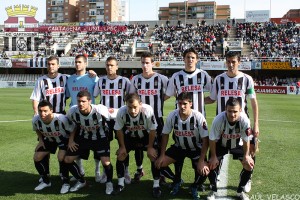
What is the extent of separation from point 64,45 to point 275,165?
4358 cm

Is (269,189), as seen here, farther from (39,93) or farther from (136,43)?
(136,43)

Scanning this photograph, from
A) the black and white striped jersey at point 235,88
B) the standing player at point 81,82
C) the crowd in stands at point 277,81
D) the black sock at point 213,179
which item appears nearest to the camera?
the black sock at point 213,179

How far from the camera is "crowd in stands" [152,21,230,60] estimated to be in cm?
4147

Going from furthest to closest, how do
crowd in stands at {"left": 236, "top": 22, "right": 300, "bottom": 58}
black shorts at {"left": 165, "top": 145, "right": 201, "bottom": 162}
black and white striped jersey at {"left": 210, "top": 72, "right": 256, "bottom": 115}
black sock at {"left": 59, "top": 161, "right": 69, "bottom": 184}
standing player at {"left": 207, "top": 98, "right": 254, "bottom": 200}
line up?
crowd in stands at {"left": 236, "top": 22, "right": 300, "bottom": 58} → black and white striped jersey at {"left": 210, "top": 72, "right": 256, "bottom": 115} → black sock at {"left": 59, "top": 161, "right": 69, "bottom": 184} → black shorts at {"left": 165, "top": 145, "right": 201, "bottom": 162} → standing player at {"left": 207, "top": 98, "right": 254, "bottom": 200}

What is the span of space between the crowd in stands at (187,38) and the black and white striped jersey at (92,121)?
34.3 metres

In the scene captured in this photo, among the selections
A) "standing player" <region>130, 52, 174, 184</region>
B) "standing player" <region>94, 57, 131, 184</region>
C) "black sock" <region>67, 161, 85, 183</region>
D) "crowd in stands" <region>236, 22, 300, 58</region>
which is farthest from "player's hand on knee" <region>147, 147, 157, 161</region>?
"crowd in stands" <region>236, 22, 300, 58</region>

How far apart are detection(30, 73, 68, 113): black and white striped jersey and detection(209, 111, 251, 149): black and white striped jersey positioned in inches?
114

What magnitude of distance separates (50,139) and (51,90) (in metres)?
1.01

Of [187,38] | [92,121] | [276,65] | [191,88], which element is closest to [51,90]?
[92,121]

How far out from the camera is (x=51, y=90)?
6.18 meters

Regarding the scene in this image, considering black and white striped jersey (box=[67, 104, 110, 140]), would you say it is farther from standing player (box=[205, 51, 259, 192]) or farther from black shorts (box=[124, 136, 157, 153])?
standing player (box=[205, 51, 259, 192])

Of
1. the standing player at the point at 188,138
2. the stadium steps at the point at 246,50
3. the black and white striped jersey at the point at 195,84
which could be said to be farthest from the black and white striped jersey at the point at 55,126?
the stadium steps at the point at 246,50

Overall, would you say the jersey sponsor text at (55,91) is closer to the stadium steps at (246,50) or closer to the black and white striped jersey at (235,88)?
the black and white striped jersey at (235,88)

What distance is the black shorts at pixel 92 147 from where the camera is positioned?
541cm
